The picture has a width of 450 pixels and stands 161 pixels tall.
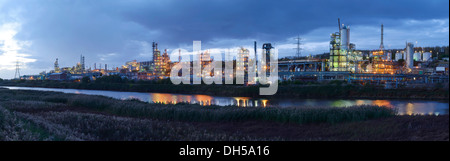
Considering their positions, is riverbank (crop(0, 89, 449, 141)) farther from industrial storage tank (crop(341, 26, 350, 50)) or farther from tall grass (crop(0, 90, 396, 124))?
industrial storage tank (crop(341, 26, 350, 50))

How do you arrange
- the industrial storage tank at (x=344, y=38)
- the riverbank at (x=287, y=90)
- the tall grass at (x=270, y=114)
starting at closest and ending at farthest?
the tall grass at (x=270, y=114), the riverbank at (x=287, y=90), the industrial storage tank at (x=344, y=38)

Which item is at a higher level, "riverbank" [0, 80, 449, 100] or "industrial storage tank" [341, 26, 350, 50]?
"industrial storage tank" [341, 26, 350, 50]

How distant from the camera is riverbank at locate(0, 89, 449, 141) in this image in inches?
296

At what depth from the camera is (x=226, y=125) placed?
1320cm

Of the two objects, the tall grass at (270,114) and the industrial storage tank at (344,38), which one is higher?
the industrial storage tank at (344,38)

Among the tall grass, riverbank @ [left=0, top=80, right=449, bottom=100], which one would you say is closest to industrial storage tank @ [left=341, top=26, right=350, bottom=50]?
riverbank @ [left=0, top=80, right=449, bottom=100]

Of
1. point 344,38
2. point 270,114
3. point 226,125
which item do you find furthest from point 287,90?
point 344,38

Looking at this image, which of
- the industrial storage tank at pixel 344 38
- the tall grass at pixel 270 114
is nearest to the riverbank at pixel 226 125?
the tall grass at pixel 270 114

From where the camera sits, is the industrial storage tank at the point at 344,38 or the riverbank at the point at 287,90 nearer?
the riverbank at the point at 287,90

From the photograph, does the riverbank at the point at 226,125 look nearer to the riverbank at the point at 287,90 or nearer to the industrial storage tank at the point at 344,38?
the riverbank at the point at 287,90

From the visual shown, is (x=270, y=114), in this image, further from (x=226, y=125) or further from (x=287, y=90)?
(x=287, y=90)

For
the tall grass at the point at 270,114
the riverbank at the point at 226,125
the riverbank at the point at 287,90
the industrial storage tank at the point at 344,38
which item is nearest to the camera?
the riverbank at the point at 226,125

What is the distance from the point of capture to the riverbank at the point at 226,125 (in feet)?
24.7
